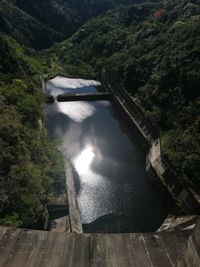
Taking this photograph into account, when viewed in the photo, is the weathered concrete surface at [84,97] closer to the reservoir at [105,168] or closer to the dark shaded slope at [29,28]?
the reservoir at [105,168]

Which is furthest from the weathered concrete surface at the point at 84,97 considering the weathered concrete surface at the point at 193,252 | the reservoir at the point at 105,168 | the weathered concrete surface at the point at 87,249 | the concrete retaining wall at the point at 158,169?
the weathered concrete surface at the point at 193,252

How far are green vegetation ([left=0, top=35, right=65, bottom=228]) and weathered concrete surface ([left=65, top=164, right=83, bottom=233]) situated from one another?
1.34 meters

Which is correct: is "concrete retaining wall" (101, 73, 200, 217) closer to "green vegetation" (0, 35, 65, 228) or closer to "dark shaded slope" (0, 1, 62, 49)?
"green vegetation" (0, 35, 65, 228)

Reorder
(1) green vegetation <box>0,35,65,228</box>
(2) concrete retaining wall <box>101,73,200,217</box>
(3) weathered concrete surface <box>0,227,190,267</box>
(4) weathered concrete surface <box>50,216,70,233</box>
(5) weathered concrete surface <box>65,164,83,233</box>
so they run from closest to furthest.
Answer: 1. (3) weathered concrete surface <box>0,227,190,267</box>
2. (1) green vegetation <box>0,35,65,228</box>
3. (4) weathered concrete surface <box>50,216,70,233</box>
4. (5) weathered concrete surface <box>65,164,83,233</box>
5. (2) concrete retaining wall <box>101,73,200,217</box>

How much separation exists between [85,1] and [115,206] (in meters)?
152

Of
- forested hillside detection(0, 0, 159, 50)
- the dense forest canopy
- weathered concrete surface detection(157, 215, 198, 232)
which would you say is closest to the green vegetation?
the dense forest canopy

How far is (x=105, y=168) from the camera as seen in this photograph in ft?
143

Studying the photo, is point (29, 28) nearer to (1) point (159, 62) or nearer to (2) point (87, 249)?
(1) point (159, 62)

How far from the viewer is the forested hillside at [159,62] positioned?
138 ft

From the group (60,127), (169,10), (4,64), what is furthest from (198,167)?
(169,10)

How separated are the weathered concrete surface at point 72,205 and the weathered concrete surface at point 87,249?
6245 millimetres

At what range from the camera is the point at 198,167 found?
119 ft

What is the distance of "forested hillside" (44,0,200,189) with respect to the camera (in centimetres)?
4209

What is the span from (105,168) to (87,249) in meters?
20.5
